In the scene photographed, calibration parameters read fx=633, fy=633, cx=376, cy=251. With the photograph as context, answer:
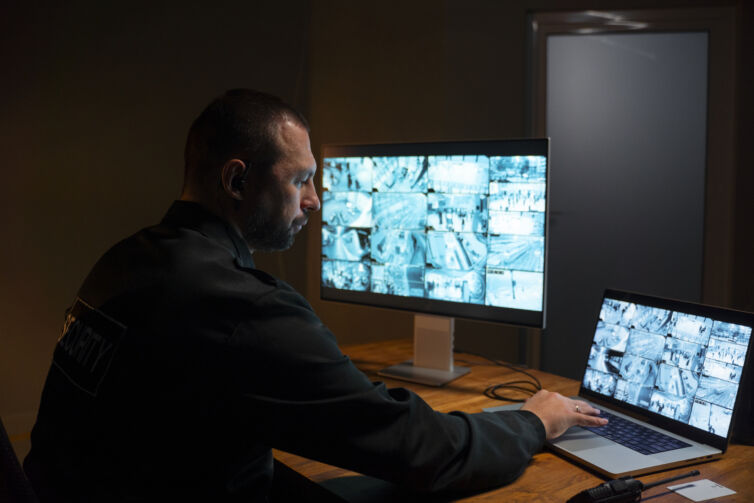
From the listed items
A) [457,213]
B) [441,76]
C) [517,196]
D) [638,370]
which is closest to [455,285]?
[457,213]

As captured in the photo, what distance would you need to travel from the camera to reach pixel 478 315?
1714 mm

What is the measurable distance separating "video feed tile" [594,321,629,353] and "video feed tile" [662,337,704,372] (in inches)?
4.4

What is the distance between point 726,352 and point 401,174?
96cm

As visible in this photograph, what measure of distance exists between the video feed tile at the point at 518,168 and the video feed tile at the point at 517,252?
0.49 ft

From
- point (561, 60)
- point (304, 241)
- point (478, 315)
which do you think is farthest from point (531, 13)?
point (478, 315)

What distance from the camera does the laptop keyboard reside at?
47.8 inches

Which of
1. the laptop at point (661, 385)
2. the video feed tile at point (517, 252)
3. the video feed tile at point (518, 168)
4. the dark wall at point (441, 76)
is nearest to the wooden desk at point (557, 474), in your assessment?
the laptop at point (661, 385)

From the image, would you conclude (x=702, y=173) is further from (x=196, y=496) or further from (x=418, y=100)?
(x=196, y=496)

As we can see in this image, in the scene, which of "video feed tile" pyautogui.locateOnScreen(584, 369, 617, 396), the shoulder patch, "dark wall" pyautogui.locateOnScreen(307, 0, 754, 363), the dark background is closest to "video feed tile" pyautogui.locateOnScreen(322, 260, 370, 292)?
"video feed tile" pyautogui.locateOnScreen(584, 369, 617, 396)

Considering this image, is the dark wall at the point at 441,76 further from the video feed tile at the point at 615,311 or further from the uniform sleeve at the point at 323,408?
the uniform sleeve at the point at 323,408

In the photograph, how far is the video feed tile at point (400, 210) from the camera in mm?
1800

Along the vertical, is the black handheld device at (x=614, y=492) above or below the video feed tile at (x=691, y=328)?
below

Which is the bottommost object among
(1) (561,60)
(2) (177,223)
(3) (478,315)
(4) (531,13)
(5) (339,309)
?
(5) (339,309)

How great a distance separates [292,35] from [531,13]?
4.02ft
